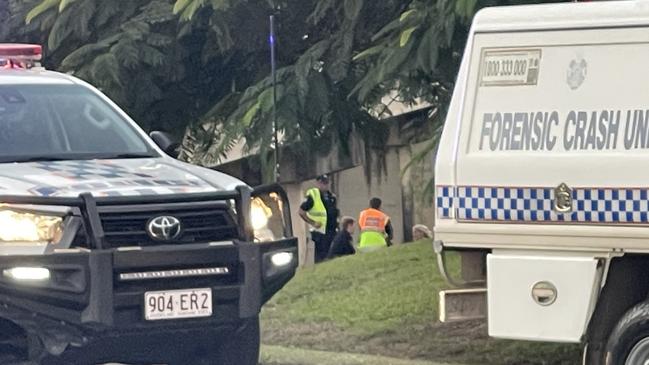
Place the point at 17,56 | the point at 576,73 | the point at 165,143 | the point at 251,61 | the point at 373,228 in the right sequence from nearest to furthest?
the point at 576,73 → the point at 165,143 → the point at 17,56 → the point at 251,61 → the point at 373,228

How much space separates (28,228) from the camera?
26.8 ft

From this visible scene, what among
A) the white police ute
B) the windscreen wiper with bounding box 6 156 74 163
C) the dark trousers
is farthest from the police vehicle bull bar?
the dark trousers

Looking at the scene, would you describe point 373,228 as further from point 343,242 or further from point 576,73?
point 576,73

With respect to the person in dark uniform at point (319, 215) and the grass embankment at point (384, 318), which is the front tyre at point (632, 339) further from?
the person in dark uniform at point (319, 215)

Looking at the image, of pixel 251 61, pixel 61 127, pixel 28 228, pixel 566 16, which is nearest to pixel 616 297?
pixel 566 16

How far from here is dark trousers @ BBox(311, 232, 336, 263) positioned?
63.6 feet

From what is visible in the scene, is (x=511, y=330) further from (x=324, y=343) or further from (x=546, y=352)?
(x=324, y=343)

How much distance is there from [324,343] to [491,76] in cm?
341

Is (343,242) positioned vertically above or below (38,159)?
below

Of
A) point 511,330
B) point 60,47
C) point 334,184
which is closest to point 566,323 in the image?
point 511,330

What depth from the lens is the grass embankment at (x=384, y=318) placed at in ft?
34.1

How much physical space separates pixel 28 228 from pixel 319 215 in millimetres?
11360

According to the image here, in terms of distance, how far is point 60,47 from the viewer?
1486cm

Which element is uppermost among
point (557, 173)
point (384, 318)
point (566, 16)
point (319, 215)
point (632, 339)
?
point (566, 16)
